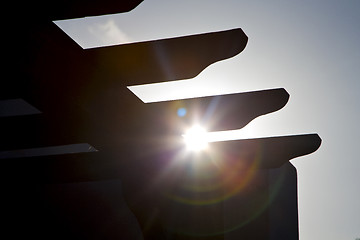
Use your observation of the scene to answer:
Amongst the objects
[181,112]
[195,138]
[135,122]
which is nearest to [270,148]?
[195,138]

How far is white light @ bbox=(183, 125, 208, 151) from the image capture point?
431cm

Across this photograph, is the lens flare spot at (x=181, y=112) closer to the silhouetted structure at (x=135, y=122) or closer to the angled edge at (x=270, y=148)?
the silhouetted structure at (x=135, y=122)

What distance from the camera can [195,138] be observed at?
4512 mm

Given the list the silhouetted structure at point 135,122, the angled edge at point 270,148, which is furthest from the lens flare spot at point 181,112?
the angled edge at point 270,148

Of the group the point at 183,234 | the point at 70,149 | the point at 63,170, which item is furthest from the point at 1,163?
the point at 70,149

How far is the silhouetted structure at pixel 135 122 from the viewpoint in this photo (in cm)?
271

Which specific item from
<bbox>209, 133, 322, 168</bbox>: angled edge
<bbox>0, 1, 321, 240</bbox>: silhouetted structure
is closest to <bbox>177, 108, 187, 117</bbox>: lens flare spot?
<bbox>0, 1, 321, 240</bbox>: silhouetted structure

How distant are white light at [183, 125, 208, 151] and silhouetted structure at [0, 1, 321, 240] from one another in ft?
0.30

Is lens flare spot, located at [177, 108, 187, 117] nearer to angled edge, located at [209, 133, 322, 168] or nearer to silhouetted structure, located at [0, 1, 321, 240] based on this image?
silhouetted structure, located at [0, 1, 321, 240]

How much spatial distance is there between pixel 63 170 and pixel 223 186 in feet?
6.68

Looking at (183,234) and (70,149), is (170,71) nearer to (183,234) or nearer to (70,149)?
(183,234)

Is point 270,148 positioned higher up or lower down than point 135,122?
higher up

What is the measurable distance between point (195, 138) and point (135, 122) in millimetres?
988

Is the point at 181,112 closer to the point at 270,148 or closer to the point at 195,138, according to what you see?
the point at 195,138
